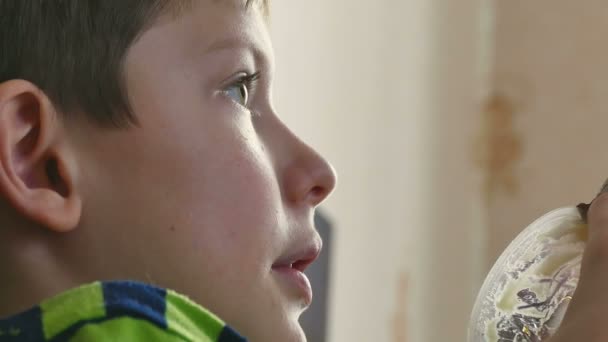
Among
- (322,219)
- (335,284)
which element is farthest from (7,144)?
(335,284)

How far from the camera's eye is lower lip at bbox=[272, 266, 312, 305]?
0.64 m

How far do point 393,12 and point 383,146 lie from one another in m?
0.27

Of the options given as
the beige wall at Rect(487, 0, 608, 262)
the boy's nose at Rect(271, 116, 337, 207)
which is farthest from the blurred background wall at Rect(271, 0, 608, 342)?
the boy's nose at Rect(271, 116, 337, 207)

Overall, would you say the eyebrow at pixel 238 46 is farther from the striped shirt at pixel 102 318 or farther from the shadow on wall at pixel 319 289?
the shadow on wall at pixel 319 289

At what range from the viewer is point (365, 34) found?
1655mm

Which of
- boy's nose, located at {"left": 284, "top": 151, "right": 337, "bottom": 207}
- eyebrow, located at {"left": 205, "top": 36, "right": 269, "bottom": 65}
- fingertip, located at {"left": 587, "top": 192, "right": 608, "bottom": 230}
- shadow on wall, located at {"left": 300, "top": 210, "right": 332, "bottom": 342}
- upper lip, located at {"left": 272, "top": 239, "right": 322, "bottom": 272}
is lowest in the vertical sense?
shadow on wall, located at {"left": 300, "top": 210, "right": 332, "bottom": 342}

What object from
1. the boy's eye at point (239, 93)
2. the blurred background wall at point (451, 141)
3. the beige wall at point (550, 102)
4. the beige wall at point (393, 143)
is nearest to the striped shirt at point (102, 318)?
the boy's eye at point (239, 93)

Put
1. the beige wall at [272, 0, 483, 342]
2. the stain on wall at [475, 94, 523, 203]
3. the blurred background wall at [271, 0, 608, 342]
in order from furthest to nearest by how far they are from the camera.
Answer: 1. the stain on wall at [475, 94, 523, 203]
2. the blurred background wall at [271, 0, 608, 342]
3. the beige wall at [272, 0, 483, 342]

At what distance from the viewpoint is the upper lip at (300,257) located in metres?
0.65

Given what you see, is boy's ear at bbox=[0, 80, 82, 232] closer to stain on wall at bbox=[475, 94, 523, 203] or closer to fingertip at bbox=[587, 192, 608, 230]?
fingertip at bbox=[587, 192, 608, 230]

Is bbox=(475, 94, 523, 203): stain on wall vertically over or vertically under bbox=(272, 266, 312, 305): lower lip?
over

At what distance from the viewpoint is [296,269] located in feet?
2.18

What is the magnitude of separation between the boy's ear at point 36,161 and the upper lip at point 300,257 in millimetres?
146

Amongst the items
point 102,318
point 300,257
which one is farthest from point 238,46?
point 102,318
